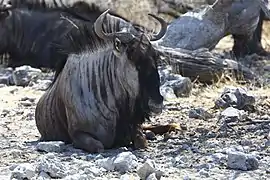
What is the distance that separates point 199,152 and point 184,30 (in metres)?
5.43

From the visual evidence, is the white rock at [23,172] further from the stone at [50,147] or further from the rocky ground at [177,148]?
the stone at [50,147]

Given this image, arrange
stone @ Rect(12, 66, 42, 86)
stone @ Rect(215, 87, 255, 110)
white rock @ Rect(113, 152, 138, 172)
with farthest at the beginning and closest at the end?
stone @ Rect(12, 66, 42, 86) → stone @ Rect(215, 87, 255, 110) → white rock @ Rect(113, 152, 138, 172)

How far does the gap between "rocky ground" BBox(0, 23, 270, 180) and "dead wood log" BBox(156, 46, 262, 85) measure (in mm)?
670

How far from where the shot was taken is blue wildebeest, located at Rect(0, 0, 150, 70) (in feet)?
47.6

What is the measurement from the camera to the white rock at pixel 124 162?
6.38 meters

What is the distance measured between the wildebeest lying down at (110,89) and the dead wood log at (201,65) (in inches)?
154

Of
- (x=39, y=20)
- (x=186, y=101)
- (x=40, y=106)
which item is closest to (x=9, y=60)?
(x=39, y=20)

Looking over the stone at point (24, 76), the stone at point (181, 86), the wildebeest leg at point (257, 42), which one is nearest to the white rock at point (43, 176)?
the stone at point (181, 86)

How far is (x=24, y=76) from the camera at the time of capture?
12625 mm

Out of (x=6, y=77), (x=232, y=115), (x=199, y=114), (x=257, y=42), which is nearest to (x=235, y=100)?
(x=199, y=114)

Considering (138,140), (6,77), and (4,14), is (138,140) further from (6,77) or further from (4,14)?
(4,14)

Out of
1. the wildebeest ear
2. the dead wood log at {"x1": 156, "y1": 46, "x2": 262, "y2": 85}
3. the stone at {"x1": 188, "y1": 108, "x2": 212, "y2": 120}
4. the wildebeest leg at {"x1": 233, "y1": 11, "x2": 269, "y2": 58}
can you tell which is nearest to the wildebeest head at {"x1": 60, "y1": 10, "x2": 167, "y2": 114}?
the stone at {"x1": 188, "y1": 108, "x2": 212, "y2": 120}

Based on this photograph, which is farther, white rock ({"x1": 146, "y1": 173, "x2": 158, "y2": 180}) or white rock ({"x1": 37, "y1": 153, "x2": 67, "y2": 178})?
white rock ({"x1": 37, "y1": 153, "x2": 67, "y2": 178})

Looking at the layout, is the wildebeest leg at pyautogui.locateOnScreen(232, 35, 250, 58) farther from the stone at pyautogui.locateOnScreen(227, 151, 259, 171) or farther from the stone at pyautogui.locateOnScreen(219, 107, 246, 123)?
the stone at pyautogui.locateOnScreen(227, 151, 259, 171)
